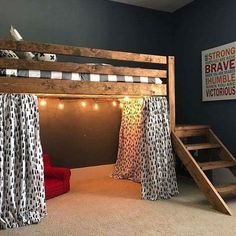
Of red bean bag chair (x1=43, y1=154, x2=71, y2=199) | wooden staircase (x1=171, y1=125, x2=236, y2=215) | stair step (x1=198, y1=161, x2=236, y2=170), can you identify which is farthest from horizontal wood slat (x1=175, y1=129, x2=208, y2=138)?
red bean bag chair (x1=43, y1=154, x2=71, y2=199)

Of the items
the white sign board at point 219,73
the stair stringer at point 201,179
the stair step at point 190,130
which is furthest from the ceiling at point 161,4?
the stair stringer at point 201,179

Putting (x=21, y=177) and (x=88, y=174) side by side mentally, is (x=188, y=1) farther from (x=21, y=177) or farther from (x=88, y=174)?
(x=21, y=177)

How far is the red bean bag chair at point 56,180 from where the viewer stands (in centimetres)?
342

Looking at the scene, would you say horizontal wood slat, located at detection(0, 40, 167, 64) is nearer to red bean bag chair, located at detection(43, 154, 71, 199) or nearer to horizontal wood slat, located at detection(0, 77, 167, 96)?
horizontal wood slat, located at detection(0, 77, 167, 96)

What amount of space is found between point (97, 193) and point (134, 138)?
1032mm

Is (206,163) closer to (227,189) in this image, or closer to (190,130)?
(227,189)

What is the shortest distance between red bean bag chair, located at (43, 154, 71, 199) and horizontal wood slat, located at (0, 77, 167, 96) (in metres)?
1.17

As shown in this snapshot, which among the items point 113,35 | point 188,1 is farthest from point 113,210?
point 188,1

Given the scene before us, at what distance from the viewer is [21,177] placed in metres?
2.62

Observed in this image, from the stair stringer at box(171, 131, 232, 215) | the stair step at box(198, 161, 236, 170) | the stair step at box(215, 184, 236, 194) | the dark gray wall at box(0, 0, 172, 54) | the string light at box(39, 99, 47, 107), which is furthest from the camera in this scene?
the string light at box(39, 99, 47, 107)

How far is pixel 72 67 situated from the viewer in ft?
9.59

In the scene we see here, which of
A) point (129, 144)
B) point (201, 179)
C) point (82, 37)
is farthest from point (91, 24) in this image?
point (201, 179)

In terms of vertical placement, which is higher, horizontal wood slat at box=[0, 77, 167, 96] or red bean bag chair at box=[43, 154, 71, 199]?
horizontal wood slat at box=[0, 77, 167, 96]

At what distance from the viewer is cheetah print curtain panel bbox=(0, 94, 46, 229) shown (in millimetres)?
2564
